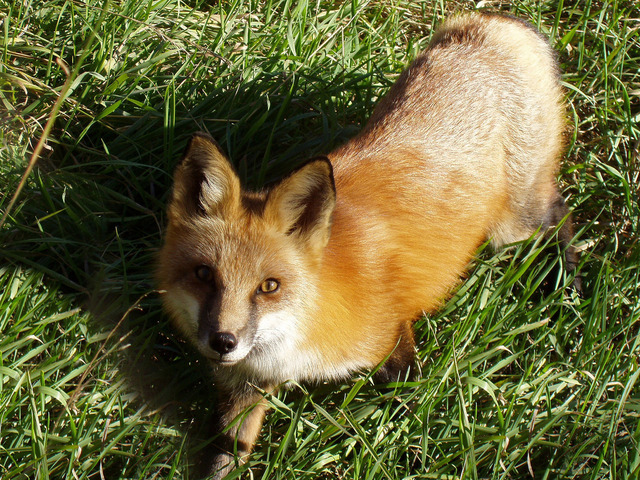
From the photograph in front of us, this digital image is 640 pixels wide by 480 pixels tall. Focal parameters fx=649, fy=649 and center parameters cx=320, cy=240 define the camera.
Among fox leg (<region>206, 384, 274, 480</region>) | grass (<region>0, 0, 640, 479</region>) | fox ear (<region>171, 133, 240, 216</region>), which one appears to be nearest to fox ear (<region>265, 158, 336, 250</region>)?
fox ear (<region>171, 133, 240, 216</region>)

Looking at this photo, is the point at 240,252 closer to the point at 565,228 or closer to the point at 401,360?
the point at 401,360

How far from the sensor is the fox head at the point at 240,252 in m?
3.12

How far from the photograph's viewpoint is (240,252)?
3.25 metres

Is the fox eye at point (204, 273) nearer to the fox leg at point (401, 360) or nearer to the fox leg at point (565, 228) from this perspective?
the fox leg at point (401, 360)

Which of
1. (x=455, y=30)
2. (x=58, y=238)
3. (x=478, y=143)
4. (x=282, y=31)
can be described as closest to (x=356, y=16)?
(x=282, y=31)

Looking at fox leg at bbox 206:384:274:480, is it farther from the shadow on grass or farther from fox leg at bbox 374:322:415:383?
fox leg at bbox 374:322:415:383

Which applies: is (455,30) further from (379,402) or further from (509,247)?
(379,402)

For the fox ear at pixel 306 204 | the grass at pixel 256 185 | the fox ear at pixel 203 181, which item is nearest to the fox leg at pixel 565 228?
the grass at pixel 256 185

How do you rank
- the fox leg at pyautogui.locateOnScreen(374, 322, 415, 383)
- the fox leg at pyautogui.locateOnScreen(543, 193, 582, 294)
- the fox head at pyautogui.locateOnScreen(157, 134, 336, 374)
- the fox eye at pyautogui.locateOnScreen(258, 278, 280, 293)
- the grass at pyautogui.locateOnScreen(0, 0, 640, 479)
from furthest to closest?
the fox leg at pyautogui.locateOnScreen(543, 193, 582, 294) → the fox leg at pyautogui.locateOnScreen(374, 322, 415, 383) → the grass at pyautogui.locateOnScreen(0, 0, 640, 479) → the fox eye at pyautogui.locateOnScreen(258, 278, 280, 293) → the fox head at pyautogui.locateOnScreen(157, 134, 336, 374)

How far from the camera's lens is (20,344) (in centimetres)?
371

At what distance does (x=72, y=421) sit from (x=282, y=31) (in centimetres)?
365

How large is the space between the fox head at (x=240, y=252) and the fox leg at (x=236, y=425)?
42 cm

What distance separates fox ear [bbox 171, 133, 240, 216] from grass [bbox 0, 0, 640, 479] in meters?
0.53

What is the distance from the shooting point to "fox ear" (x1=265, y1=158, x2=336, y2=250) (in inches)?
126
